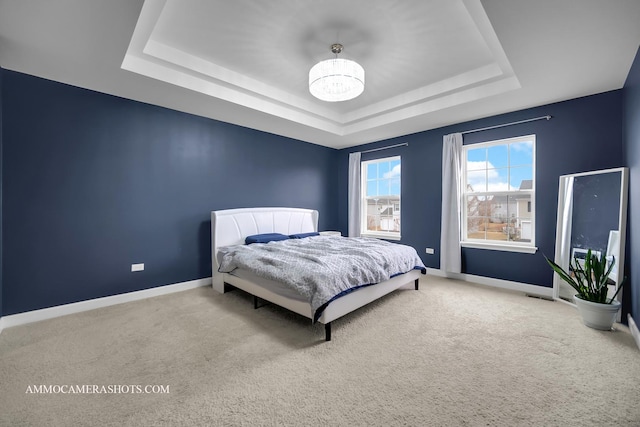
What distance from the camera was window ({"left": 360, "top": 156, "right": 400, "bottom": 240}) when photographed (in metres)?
5.31

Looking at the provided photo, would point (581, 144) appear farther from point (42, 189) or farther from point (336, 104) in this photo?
point (42, 189)

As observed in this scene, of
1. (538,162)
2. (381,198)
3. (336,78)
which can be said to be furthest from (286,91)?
(538,162)

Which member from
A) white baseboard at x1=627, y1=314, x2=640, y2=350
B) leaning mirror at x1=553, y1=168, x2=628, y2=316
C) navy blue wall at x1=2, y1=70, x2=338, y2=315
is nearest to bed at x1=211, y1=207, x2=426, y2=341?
navy blue wall at x1=2, y1=70, x2=338, y2=315

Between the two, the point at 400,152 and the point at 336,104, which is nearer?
the point at 336,104

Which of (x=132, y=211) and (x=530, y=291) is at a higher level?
(x=132, y=211)

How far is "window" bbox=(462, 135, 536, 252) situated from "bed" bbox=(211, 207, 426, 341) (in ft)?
4.65

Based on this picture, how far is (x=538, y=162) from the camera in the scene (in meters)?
3.57

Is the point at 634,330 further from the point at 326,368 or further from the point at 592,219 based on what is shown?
the point at 326,368

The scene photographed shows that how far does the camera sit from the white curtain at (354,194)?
5719 mm

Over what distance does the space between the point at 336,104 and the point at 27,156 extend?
12.8 feet

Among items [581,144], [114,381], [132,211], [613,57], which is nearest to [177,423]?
[114,381]

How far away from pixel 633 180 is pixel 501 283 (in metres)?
1.94

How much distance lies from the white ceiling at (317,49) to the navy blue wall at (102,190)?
30cm

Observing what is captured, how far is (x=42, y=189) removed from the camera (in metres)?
2.79
